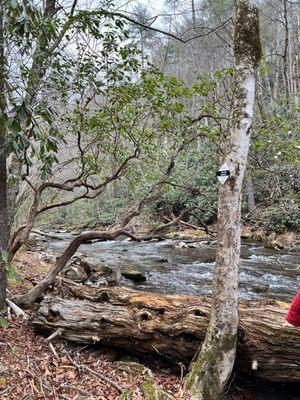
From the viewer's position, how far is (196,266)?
10.9 metres

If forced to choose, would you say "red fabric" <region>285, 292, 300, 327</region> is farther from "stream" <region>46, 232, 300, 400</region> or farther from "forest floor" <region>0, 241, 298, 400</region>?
"stream" <region>46, 232, 300, 400</region>

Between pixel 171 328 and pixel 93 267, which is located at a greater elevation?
pixel 171 328

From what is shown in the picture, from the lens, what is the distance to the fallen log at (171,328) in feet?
11.1

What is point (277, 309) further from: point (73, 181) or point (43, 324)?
point (73, 181)

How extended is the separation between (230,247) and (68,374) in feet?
7.06

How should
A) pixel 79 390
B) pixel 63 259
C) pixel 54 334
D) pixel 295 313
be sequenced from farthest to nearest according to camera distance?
pixel 63 259 < pixel 54 334 < pixel 79 390 < pixel 295 313

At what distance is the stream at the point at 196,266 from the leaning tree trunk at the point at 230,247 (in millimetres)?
2539

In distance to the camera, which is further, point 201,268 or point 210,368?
point 201,268

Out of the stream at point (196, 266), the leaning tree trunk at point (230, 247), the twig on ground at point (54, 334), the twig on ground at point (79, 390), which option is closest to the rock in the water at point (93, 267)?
the stream at point (196, 266)

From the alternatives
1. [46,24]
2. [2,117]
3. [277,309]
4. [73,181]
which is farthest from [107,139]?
[277,309]

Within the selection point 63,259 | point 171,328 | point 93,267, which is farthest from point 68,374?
point 93,267

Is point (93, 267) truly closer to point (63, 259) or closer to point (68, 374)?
point (63, 259)

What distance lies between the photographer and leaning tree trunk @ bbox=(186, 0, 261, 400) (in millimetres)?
3180

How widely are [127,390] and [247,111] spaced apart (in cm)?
306
